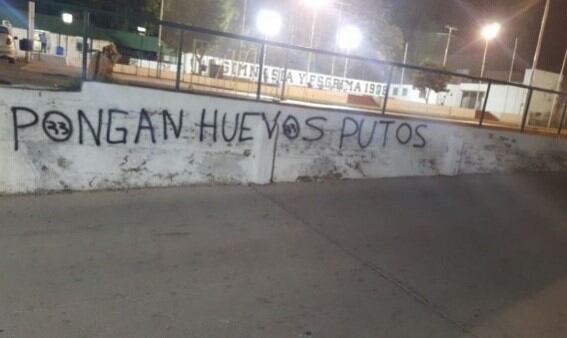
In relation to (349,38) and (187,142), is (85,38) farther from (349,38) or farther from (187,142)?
(349,38)

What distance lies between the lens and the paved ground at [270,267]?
3.51 metres

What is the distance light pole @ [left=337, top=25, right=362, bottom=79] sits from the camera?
37.7m

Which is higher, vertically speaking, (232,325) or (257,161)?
(257,161)

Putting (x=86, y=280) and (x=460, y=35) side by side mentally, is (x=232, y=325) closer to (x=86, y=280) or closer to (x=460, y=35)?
(x=86, y=280)

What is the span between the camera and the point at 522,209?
771 cm

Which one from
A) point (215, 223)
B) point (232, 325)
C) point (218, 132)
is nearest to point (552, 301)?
point (232, 325)

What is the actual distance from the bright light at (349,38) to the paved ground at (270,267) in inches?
1274

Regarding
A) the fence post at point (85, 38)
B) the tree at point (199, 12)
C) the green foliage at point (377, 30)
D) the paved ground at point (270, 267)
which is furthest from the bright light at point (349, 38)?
the fence post at point (85, 38)

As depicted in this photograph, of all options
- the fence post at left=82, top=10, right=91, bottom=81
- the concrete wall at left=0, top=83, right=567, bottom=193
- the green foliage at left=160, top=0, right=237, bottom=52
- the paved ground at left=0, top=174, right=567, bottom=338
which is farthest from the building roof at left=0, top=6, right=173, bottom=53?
the green foliage at left=160, top=0, right=237, bottom=52

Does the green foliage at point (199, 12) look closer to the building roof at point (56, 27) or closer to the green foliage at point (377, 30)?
the building roof at point (56, 27)

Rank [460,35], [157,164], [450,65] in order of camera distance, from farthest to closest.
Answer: [450,65], [460,35], [157,164]

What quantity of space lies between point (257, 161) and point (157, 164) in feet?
4.83

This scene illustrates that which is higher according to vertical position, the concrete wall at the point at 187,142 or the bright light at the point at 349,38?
the bright light at the point at 349,38

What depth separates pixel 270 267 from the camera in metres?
4.50
